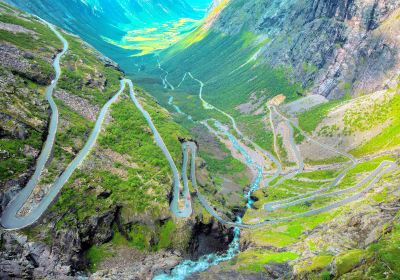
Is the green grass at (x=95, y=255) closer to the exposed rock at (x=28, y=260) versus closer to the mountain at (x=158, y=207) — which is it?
the mountain at (x=158, y=207)

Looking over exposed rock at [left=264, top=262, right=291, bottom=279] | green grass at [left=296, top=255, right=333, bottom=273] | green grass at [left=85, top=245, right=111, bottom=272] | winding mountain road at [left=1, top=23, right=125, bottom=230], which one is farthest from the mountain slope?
green grass at [left=296, top=255, right=333, bottom=273]

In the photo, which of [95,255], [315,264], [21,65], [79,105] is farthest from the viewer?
[21,65]

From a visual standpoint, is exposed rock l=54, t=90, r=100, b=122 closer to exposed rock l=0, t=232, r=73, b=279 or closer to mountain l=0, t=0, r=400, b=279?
mountain l=0, t=0, r=400, b=279

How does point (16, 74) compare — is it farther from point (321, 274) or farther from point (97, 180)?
point (321, 274)

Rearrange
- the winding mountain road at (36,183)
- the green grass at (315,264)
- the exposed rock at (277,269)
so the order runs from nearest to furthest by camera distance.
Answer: the green grass at (315,264), the exposed rock at (277,269), the winding mountain road at (36,183)

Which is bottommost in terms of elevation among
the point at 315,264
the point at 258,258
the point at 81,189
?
the point at 258,258

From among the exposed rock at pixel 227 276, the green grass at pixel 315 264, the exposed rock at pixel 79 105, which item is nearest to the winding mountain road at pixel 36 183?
the exposed rock at pixel 79 105

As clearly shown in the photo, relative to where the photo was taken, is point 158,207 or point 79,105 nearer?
point 158,207

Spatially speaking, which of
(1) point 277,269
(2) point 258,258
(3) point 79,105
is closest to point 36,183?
(3) point 79,105

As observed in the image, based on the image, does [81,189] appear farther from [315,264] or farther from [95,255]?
[315,264]

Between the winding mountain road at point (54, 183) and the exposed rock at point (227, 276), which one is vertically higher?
the winding mountain road at point (54, 183)

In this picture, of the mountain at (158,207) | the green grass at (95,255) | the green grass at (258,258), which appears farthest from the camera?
the green grass at (95,255)
